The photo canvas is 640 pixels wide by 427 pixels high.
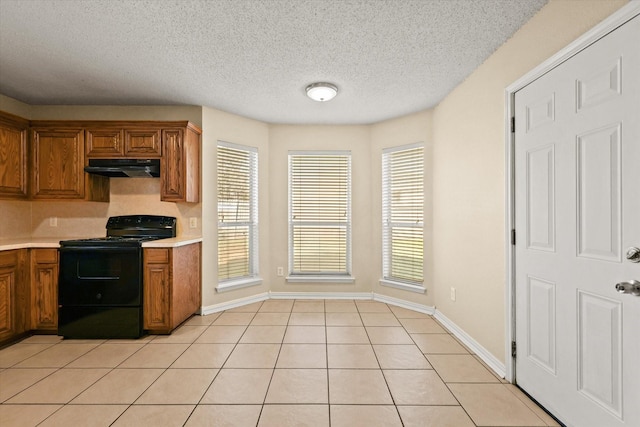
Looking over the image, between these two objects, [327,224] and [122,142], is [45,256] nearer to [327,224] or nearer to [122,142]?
[122,142]

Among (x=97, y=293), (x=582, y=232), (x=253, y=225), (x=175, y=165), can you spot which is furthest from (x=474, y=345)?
(x=97, y=293)

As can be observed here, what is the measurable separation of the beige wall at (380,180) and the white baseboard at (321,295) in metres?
0.18

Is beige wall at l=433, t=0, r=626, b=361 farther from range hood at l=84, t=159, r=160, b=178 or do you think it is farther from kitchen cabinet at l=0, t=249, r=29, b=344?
kitchen cabinet at l=0, t=249, r=29, b=344

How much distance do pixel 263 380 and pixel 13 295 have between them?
2.71m

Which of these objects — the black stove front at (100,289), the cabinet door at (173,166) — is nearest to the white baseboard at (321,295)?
the black stove front at (100,289)

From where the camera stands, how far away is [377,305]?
13.0ft

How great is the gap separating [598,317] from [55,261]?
173 inches

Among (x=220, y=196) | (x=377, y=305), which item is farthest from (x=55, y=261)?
(x=377, y=305)

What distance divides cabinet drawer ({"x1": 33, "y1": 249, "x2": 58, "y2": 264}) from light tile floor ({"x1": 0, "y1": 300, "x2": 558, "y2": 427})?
78cm

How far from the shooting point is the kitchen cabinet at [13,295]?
9.16 feet

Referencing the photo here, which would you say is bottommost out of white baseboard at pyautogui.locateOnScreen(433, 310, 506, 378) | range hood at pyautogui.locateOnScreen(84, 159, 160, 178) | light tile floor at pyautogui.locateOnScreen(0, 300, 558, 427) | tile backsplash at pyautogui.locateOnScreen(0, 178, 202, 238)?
light tile floor at pyautogui.locateOnScreen(0, 300, 558, 427)

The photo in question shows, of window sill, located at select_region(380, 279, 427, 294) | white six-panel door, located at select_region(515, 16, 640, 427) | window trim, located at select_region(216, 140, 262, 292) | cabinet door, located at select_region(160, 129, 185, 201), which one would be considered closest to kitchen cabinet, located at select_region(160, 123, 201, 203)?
cabinet door, located at select_region(160, 129, 185, 201)

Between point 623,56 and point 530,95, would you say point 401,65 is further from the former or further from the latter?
point 623,56

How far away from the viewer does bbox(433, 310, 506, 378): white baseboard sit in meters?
2.27
